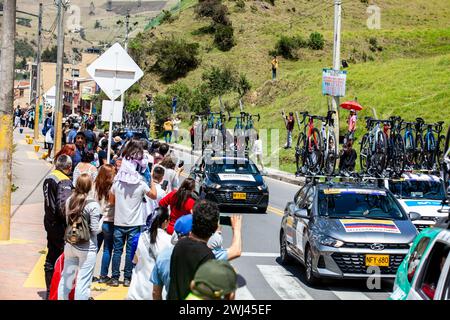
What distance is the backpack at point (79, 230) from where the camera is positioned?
9720 millimetres

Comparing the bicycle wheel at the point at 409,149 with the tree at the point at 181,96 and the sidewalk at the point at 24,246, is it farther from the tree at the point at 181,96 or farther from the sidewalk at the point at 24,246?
the tree at the point at 181,96

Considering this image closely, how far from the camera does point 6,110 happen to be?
15180mm

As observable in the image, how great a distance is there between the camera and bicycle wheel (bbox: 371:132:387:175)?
18.7 metres

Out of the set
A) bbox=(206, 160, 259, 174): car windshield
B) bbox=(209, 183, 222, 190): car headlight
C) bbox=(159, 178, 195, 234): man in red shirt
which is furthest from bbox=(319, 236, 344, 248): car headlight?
bbox=(206, 160, 259, 174): car windshield

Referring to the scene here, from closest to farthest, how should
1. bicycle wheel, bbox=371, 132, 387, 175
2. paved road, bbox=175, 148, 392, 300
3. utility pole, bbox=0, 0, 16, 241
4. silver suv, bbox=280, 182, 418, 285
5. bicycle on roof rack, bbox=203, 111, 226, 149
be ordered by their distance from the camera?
paved road, bbox=175, 148, 392, 300
silver suv, bbox=280, 182, 418, 285
utility pole, bbox=0, 0, 16, 241
bicycle wheel, bbox=371, 132, 387, 175
bicycle on roof rack, bbox=203, 111, 226, 149

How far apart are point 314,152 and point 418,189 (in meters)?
3.58

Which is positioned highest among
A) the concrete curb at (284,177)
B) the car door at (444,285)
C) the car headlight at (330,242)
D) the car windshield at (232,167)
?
the car door at (444,285)

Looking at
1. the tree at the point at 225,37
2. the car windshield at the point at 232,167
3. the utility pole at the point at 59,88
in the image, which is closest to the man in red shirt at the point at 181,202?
the car windshield at the point at 232,167

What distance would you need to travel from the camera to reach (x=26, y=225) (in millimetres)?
18172

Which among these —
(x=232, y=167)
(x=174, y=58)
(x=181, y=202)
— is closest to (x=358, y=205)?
(x=181, y=202)

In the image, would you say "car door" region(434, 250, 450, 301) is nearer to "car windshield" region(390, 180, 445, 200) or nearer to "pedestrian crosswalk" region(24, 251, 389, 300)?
"pedestrian crosswalk" region(24, 251, 389, 300)

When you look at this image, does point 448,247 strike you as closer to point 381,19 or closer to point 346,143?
point 346,143

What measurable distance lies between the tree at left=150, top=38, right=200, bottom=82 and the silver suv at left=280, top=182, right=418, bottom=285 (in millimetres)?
88112

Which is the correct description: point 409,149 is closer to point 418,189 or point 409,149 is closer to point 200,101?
point 418,189
